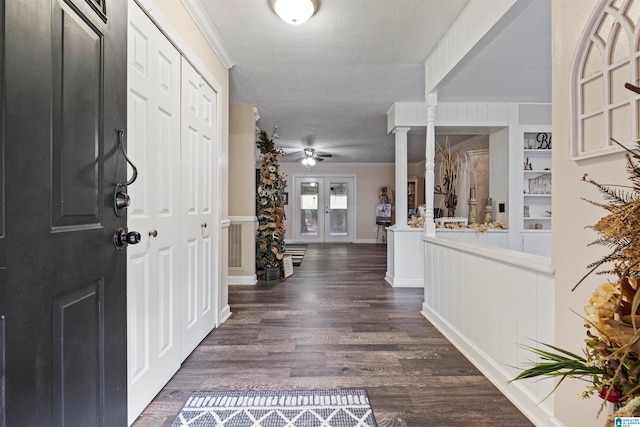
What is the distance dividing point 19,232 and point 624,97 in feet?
6.00

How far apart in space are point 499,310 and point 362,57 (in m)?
2.34

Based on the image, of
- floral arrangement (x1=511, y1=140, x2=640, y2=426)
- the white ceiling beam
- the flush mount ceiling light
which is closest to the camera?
floral arrangement (x1=511, y1=140, x2=640, y2=426)

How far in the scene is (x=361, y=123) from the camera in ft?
17.6

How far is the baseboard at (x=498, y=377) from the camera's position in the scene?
63.0 inches

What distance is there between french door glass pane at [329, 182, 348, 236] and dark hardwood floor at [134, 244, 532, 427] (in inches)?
248

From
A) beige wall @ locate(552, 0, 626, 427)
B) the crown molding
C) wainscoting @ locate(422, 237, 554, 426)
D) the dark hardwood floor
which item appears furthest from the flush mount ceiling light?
the dark hardwood floor

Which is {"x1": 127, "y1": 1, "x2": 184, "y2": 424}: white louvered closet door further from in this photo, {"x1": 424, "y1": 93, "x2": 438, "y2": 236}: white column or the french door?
the french door

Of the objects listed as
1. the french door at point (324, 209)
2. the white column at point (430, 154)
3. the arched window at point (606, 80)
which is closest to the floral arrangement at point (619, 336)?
the arched window at point (606, 80)

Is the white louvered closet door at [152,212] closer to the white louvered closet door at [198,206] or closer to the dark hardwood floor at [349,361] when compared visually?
the white louvered closet door at [198,206]

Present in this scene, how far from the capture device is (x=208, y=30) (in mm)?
2562

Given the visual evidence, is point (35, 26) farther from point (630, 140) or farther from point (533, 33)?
point (533, 33)

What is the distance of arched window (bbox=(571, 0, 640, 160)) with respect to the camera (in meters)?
1.11

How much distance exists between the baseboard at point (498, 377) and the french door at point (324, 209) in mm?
7302

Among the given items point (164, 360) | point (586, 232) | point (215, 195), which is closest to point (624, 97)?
point (586, 232)
